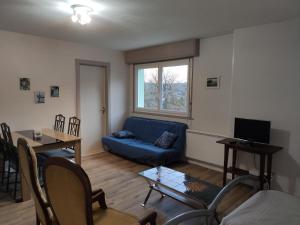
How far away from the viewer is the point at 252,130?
311 centimetres

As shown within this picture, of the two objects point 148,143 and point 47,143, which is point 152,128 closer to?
point 148,143

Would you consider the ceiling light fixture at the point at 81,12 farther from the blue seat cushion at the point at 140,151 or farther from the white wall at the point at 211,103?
the blue seat cushion at the point at 140,151

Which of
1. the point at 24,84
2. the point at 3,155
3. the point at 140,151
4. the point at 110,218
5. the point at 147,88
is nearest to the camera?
the point at 110,218

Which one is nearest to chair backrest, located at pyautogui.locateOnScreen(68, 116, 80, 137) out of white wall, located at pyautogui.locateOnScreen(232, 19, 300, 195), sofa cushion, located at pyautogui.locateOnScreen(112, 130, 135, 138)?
sofa cushion, located at pyautogui.locateOnScreen(112, 130, 135, 138)

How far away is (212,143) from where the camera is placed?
390cm

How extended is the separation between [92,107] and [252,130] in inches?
127

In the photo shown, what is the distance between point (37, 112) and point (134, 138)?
2005 mm

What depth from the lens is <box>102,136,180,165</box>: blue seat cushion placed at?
392 centimetres

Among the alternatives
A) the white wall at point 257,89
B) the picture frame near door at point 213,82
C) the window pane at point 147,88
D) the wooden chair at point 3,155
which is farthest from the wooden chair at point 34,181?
the window pane at point 147,88

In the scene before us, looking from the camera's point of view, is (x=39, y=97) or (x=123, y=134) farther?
(x=123, y=134)

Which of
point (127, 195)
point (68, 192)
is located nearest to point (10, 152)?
point (127, 195)

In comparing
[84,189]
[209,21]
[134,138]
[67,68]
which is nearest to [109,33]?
[67,68]

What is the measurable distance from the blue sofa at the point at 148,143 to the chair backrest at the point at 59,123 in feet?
3.28

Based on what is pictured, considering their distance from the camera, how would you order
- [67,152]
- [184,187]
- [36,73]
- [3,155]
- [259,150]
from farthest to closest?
[36,73], [67,152], [3,155], [259,150], [184,187]
